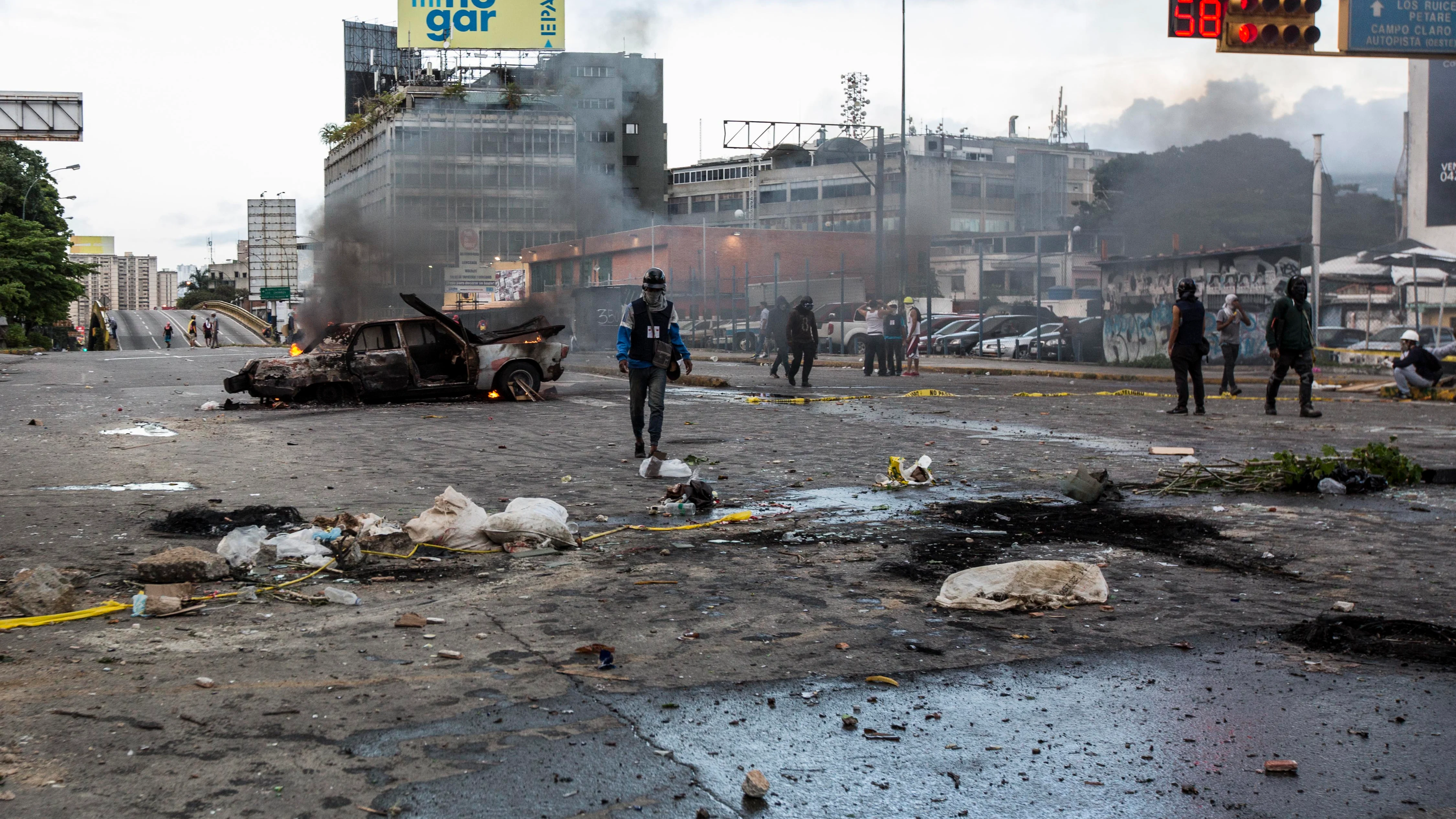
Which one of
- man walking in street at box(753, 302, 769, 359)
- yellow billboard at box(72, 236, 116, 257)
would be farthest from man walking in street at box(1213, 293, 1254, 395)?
yellow billboard at box(72, 236, 116, 257)

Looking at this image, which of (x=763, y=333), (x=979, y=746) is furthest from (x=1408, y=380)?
(x=763, y=333)

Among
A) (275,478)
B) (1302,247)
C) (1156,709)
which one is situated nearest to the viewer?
(1156,709)

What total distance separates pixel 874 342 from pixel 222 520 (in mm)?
19429

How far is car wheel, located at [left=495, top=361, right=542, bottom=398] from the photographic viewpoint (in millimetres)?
18031

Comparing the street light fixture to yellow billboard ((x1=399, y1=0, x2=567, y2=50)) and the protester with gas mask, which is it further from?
the protester with gas mask

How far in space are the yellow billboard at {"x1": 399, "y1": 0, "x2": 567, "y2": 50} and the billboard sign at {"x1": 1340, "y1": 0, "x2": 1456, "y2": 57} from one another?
55.5 meters

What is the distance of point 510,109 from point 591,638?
268 feet

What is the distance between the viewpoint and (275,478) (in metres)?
9.34

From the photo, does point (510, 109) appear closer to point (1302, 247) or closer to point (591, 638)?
point (1302, 247)

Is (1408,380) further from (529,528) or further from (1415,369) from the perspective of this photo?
(529,528)

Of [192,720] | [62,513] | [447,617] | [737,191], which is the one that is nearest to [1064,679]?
[447,617]

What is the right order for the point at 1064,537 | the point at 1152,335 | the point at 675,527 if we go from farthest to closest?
the point at 1152,335 < the point at 675,527 < the point at 1064,537

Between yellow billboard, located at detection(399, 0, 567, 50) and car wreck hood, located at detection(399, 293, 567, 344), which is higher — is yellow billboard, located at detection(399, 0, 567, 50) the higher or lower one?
the higher one

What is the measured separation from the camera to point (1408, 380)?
60.0ft
